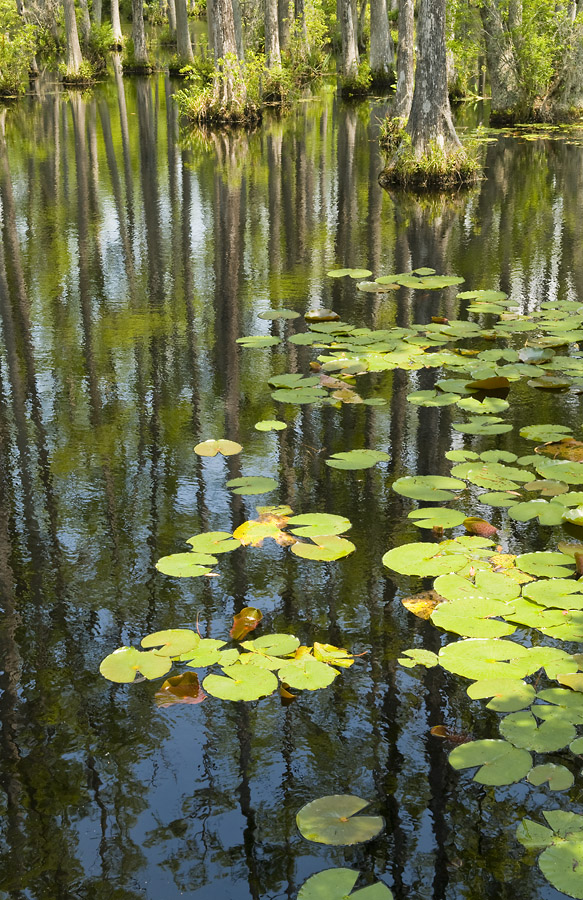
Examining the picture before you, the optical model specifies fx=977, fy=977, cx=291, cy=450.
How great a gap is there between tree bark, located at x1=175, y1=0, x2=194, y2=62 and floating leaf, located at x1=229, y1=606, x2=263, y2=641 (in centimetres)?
3146

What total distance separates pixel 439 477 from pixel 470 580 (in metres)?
0.94

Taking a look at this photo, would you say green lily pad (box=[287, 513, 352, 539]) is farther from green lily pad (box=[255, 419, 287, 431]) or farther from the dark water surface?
green lily pad (box=[255, 419, 287, 431])

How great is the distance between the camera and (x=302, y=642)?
3242 millimetres

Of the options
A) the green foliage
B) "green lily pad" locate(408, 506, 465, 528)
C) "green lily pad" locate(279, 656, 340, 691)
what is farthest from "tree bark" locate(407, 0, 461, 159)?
the green foliage

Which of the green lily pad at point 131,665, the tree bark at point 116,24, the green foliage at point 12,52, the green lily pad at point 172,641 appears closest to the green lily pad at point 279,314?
the green lily pad at point 172,641

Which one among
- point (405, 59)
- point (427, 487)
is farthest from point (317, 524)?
point (405, 59)

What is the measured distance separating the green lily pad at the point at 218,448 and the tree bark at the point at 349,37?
26226 millimetres

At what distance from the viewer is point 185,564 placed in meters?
3.70

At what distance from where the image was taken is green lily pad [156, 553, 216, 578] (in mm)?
3643

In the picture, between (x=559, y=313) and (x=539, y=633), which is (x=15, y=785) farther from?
(x=559, y=313)

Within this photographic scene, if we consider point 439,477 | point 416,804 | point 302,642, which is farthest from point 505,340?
point 416,804

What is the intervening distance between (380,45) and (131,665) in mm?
29196

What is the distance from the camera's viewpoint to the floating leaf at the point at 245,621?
327cm

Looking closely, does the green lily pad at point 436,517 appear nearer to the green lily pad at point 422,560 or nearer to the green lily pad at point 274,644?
the green lily pad at point 422,560
